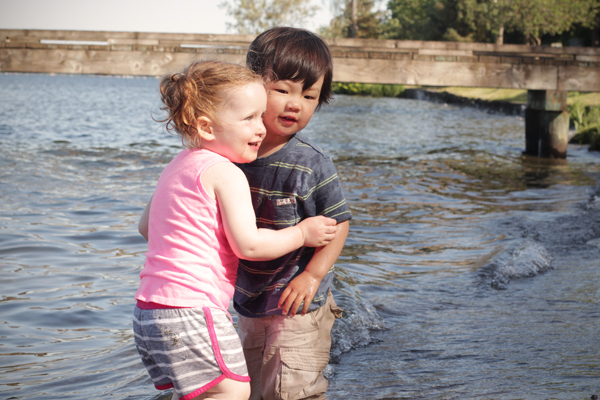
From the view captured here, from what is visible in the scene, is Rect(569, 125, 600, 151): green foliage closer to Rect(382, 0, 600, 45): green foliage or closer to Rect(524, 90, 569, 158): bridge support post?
Rect(524, 90, 569, 158): bridge support post

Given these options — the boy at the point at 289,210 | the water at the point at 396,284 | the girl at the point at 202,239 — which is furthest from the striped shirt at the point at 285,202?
the water at the point at 396,284

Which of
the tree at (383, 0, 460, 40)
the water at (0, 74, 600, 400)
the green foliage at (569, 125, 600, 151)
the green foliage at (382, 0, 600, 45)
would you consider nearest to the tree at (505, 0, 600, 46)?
the green foliage at (382, 0, 600, 45)

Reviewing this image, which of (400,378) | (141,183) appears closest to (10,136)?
(141,183)

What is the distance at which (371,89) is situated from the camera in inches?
1992

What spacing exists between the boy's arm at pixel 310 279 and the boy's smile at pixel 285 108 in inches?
17.0

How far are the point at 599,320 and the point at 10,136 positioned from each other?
1636 centimetres

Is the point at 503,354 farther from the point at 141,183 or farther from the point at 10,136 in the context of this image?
the point at 10,136

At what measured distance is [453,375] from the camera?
309 cm

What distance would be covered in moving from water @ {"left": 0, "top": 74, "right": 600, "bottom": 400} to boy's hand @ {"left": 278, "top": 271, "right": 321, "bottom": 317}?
98cm

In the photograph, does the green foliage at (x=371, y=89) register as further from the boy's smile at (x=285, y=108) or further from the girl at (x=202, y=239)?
A: the girl at (x=202, y=239)

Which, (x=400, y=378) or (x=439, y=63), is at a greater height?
(x=439, y=63)

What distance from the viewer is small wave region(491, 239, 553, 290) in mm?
4863

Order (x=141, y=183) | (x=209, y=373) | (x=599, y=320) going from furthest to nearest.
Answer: (x=141, y=183) → (x=599, y=320) → (x=209, y=373)

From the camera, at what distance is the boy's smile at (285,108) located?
2.23m
